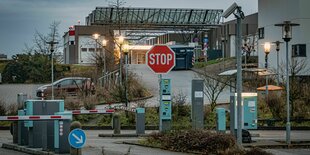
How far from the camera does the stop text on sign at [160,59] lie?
1750cm

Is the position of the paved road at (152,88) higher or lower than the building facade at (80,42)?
lower

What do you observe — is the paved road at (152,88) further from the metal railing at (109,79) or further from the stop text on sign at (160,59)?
the stop text on sign at (160,59)

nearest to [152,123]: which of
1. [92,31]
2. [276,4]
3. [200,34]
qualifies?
[276,4]

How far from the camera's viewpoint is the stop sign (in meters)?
17.5

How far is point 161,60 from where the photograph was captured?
17.6 metres

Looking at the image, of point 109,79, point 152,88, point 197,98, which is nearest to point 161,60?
point 197,98

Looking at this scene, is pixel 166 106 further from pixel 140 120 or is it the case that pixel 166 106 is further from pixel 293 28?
pixel 293 28

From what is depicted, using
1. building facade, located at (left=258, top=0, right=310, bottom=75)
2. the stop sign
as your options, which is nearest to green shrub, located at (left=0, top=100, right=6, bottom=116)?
the stop sign

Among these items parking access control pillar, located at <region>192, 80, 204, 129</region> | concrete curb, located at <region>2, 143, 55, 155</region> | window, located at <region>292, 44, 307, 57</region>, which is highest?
window, located at <region>292, 44, 307, 57</region>

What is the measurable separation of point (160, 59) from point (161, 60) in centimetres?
4

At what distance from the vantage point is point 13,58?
68.0 metres

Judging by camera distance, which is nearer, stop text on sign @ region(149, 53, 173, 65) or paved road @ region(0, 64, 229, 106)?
stop text on sign @ region(149, 53, 173, 65)

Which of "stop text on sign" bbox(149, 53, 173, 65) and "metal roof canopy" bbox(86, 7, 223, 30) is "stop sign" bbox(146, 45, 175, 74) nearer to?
"stop text on sign" bbox(149, 53, 173, 65)

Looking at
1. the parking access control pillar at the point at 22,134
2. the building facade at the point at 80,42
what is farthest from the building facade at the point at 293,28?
the parking access control pillar at the point at 22,134
